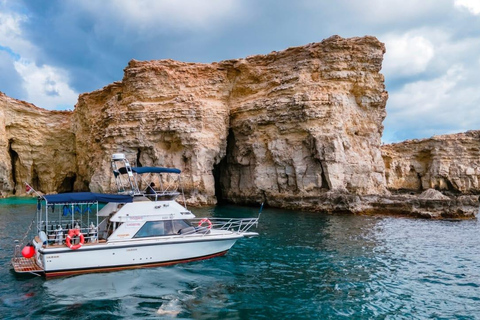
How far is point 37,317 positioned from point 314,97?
1088 inches

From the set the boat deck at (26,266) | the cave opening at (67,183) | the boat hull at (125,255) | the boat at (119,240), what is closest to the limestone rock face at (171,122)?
the cave opening at (67,183)

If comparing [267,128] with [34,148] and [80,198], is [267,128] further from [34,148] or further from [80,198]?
[34,148]

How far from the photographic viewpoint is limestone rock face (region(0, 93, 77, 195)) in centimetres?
4303

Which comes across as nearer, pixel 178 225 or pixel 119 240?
pixel 119 240

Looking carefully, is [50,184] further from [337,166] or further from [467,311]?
[467,311]

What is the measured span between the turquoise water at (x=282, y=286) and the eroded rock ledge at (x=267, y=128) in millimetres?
14086

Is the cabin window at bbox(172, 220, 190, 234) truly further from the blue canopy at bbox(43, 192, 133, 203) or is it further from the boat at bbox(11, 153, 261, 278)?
the blue canopy at bbox(43, 192, 133, 203)

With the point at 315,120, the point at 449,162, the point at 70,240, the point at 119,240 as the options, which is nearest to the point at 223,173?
the point at 315,120

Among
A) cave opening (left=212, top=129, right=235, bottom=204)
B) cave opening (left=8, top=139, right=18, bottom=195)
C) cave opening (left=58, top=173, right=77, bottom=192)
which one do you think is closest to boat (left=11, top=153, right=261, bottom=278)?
cave opening (left=212, top=129, right=235, bottom=204)

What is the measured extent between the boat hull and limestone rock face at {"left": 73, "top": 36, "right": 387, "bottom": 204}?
773 inches

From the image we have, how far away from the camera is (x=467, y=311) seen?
9.20 m

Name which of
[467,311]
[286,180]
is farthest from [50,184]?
[467,311]

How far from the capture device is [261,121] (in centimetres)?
3375

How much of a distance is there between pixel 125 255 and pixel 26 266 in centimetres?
345
